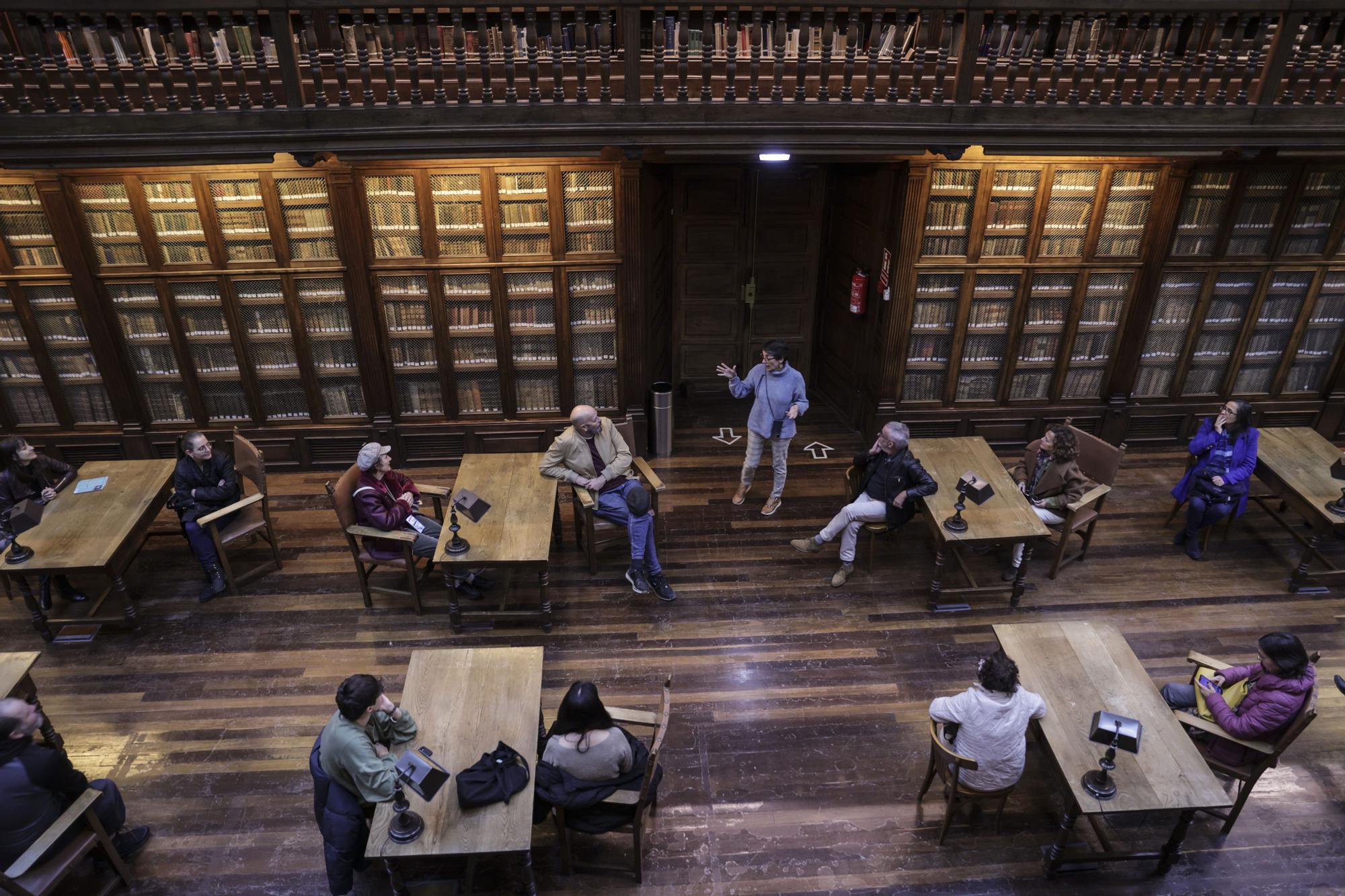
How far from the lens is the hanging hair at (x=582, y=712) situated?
421 cm

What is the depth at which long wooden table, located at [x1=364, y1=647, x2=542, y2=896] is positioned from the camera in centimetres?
405

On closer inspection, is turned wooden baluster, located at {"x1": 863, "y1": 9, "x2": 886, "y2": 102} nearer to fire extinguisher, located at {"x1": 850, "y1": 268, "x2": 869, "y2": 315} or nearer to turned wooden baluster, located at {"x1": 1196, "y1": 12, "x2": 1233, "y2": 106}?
fire extinguisher, located at {"x1": 850, "y1": 268, "x2": 869, "y2": 315}

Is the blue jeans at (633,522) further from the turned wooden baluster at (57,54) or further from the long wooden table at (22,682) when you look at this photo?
the turned wooden baluster at (57,54)

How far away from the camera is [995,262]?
25.9 ft

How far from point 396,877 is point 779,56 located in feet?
18.1

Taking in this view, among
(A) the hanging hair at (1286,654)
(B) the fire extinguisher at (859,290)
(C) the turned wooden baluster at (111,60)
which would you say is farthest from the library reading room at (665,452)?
(B) the fire extinguisher at (859,290)

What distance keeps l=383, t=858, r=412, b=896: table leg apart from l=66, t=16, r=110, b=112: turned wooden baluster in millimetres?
5349

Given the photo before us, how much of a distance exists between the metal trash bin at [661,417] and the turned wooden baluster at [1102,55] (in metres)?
4.15

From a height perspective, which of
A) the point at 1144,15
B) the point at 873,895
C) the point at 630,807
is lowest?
the point at 873,895

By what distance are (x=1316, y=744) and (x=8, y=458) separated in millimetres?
9086

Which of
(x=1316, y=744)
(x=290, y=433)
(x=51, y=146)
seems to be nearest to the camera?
(x=1316, y=744)

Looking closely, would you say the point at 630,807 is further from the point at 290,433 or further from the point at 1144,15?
the point at 1144,15

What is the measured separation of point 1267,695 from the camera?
184 inches

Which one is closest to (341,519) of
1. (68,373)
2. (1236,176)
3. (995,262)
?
(68,373)
